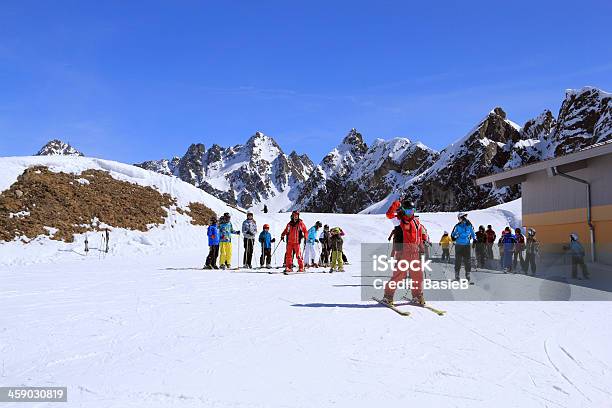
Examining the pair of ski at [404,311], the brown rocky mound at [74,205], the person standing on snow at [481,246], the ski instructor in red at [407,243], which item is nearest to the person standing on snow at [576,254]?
the person standing on snow at [481,246]

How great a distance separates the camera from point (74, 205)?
2778cm

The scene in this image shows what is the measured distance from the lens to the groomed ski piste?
3842 millimetres

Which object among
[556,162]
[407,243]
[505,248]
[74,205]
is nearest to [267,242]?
[505,248]

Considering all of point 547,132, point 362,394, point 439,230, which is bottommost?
point 362,394

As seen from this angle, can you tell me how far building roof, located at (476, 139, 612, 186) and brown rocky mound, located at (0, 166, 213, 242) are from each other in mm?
19958

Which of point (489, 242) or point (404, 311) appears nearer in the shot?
point (404, 311)

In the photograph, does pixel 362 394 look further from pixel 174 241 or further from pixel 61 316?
pixel 174 241

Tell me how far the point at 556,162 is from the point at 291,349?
17.3m

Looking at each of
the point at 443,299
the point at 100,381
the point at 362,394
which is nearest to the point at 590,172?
the point at 443,299

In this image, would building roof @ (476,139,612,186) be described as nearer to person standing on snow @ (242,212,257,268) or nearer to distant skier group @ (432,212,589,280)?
distant skier group @ (432,212,589,280)

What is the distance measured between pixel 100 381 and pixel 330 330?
2.94 meters

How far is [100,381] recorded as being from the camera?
4.05 metres

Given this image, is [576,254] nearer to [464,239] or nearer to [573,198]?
[464,239]

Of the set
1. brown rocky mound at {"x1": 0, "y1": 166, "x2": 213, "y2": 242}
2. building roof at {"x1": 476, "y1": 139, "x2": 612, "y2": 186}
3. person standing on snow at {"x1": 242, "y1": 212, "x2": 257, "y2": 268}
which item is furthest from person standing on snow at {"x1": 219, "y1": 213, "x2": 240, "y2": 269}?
building roof at {"x1": 476, "y1": 139, "x2": 612, "y2": 186}
